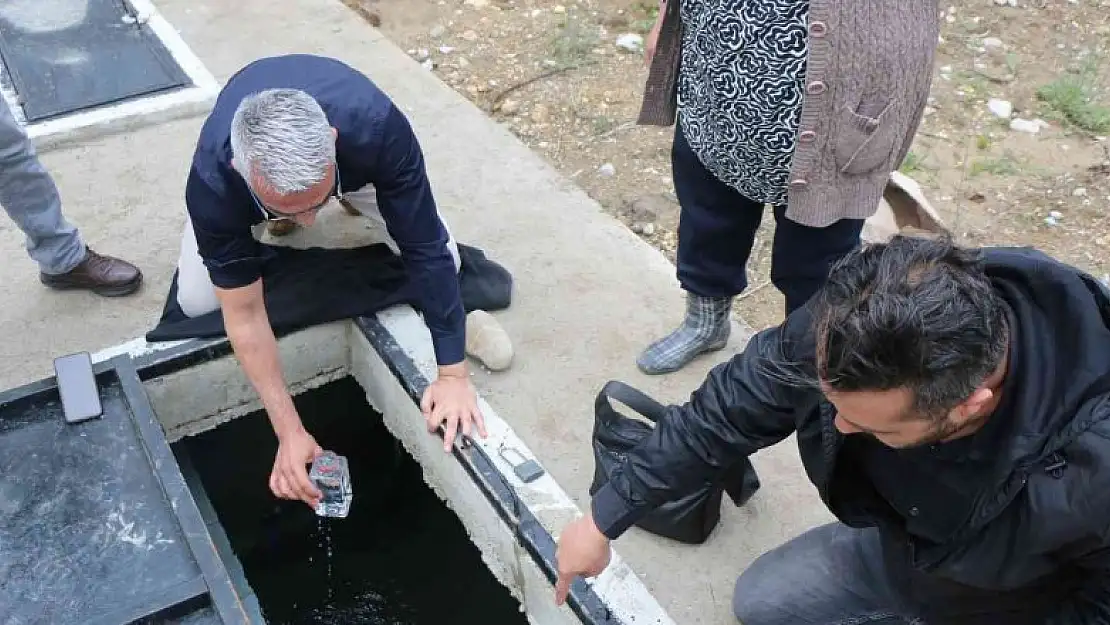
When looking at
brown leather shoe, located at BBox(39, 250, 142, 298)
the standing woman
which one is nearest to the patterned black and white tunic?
the standing woman

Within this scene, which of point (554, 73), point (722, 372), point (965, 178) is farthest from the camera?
point (554, 73)

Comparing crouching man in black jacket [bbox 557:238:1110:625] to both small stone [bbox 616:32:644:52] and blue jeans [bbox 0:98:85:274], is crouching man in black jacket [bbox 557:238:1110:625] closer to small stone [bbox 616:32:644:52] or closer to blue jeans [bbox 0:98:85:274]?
blue jeans [bbox 0:98:85:274]

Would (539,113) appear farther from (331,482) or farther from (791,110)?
(791,110)

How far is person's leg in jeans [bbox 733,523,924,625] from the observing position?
7.54ft

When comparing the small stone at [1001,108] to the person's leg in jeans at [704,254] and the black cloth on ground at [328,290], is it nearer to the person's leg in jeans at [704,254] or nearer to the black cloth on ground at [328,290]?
the person's leg in jeans at [704,254]

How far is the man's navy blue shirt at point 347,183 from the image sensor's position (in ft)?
7.76

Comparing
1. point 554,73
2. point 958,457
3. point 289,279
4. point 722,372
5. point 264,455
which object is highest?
point 958,457

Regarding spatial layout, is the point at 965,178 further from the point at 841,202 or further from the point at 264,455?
the point at 264,455

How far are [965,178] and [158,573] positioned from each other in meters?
3.76

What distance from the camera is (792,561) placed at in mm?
2369

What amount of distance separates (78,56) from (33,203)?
174cm

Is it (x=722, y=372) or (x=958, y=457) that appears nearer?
(x=958, y=457)

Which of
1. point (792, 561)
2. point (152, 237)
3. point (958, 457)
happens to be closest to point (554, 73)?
point (152, 237)

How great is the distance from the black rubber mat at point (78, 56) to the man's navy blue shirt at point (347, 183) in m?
2.02
